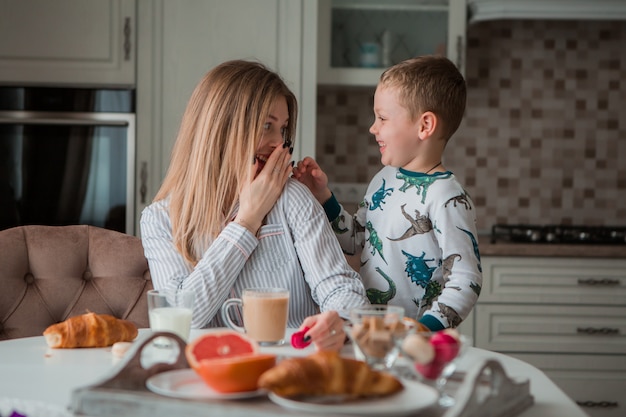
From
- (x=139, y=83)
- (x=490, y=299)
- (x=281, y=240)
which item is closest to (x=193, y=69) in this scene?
(x=139, y=83)

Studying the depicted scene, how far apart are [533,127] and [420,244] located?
6.59 ft

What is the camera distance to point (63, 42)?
302cm

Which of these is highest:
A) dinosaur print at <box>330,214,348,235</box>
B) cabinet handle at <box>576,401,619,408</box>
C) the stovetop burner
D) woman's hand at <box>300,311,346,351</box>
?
dinosaur print at <box>330,214,348,235</box>

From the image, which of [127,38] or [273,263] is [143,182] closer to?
[127,38]

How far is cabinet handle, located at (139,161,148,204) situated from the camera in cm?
304

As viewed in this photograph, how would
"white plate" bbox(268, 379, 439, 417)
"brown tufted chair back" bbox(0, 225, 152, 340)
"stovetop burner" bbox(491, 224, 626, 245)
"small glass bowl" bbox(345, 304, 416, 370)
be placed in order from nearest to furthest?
"white plate" bbox(268, 379, 439, 417), "small glass bowl" bbox(345, 304, 416, 370), "brown tufted chair back" bbox(0, 225, 152, 340), "stovetop burner" bbox(491, 224, 626, 245)

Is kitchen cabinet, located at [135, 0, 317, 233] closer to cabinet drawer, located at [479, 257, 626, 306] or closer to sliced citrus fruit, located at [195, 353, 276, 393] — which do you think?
cabinet drawer, located at [479, 257, 626, 306]

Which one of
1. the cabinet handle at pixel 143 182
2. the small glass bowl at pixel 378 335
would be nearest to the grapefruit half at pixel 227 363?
the small glass bowl at pixel 378 335

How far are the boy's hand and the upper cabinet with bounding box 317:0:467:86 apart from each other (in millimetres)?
1331

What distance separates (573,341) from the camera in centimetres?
307

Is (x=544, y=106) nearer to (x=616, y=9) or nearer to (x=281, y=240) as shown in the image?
(x=616, y=9)

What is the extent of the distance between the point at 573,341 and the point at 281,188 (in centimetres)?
176

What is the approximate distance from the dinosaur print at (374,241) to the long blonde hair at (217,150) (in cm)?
30

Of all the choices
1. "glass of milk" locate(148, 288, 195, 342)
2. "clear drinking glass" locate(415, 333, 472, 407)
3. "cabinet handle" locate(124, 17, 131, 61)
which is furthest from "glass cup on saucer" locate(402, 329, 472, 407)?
"cabinet handle" locate(124, 17, 131, 61)
